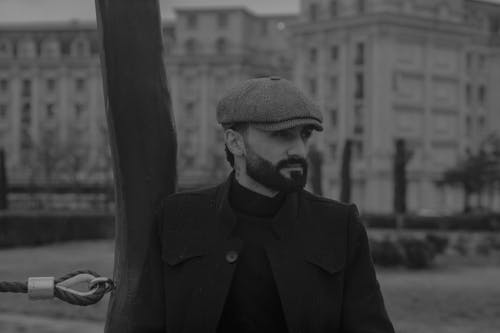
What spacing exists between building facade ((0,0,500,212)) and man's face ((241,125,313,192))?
55.9 m

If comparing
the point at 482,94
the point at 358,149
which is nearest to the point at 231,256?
the point at 358,149

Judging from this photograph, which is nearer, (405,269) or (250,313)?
(250,313)

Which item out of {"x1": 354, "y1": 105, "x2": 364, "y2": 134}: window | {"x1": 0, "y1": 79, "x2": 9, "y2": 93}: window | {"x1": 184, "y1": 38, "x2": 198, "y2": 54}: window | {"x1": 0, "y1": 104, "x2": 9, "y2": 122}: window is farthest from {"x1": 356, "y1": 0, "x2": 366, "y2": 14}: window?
{"x1": 0, "y1": 104, "x2": 9, "y2": 122}: window

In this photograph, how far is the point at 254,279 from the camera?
9.98 ft

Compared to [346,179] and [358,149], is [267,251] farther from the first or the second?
[358,149]

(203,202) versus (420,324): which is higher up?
(203,202)

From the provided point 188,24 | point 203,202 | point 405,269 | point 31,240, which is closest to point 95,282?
point 203,202

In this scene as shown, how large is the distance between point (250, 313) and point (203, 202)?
415 mm

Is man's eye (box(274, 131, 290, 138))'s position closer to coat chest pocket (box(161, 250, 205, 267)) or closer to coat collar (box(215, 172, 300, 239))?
coat collar (box(215, 172, 300, 239))

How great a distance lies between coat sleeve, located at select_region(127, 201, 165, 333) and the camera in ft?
10.1

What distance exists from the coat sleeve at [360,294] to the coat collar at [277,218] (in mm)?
193

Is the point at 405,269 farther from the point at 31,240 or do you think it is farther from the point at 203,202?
the point at 203,202

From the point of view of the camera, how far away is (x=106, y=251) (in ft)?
82.7

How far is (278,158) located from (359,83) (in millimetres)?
61645
